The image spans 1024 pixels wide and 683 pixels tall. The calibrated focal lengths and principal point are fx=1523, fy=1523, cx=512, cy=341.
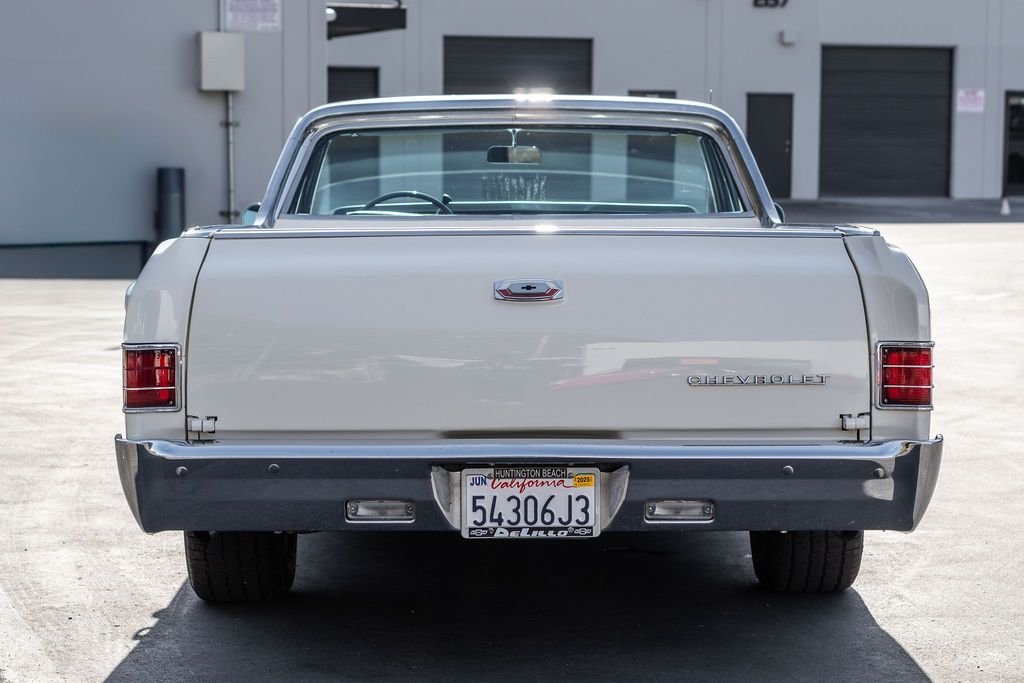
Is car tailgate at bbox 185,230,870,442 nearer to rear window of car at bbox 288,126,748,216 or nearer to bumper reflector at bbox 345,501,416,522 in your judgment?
bumper reflector at bbox 345,501,416,522

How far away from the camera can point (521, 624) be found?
4711 millimetres

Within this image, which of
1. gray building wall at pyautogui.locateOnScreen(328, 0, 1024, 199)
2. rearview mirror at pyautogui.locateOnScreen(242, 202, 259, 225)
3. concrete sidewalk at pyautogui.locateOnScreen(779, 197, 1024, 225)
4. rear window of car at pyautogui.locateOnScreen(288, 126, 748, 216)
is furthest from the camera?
gray building wall at pyautogui.locateOnScreen(328, 0, 1024, 199)

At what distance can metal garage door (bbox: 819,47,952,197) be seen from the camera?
3462 cm

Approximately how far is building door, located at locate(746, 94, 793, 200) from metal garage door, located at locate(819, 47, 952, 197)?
100cm

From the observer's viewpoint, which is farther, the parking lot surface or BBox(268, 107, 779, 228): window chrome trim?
BBox(268, 107, 779, 228): window chrome trim

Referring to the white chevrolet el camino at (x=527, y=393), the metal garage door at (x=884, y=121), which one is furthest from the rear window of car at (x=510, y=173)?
the metal garage door at (x=884, y=121)

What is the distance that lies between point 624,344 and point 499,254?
0.41 metres

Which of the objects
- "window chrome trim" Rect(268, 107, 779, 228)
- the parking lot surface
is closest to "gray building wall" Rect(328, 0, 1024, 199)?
the parking lot surface

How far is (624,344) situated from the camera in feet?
13.2

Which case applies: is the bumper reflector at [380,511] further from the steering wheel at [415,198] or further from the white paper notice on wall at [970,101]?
the white paper notice on wall at [970,101]

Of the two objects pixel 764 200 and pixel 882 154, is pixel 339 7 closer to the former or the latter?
pixel 764 200

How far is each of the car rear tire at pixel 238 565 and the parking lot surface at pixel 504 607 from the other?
0.22 feet

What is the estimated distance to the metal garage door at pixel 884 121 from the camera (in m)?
34.6

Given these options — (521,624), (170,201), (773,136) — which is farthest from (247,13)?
(773,136)
